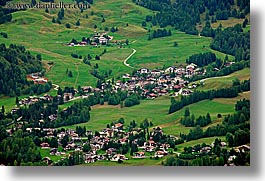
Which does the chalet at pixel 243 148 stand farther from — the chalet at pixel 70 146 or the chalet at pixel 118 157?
the chalet at pixel 70 146

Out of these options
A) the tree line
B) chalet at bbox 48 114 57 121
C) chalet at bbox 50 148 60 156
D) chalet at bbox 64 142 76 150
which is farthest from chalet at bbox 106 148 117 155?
the tree line

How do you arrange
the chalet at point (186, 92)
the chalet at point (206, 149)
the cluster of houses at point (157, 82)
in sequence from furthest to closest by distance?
the cluster of houses at point (157, 82), the chalet at point (186, 92), the chalet at point (206, 149)

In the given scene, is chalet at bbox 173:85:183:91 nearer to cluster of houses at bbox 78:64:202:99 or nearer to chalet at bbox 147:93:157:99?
cluster of houses at bbox 78:64:202:99

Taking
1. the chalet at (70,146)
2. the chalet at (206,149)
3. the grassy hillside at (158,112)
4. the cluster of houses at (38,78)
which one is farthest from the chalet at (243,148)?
the cluster of houses at (38,78)

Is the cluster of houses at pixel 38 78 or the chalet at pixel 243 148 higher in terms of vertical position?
the cluster of houses at pixel 38 78

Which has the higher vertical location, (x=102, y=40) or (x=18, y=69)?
(x=102, y=40)

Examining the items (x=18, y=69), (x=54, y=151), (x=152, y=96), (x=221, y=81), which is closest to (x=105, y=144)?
(x=54, y=151)

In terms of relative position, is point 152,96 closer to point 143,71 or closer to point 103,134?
point 143,71

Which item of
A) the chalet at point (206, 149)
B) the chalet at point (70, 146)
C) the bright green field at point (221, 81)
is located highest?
the bright green field at point (221, 81)

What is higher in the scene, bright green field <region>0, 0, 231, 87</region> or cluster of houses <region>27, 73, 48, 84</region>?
bright green field <region>0, 0, 231, 87</region>
